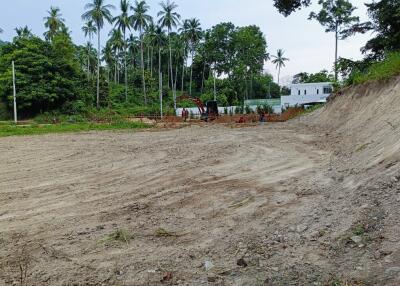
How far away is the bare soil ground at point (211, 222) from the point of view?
412cm

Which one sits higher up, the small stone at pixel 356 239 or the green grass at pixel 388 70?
the green grass at pixel 388 70

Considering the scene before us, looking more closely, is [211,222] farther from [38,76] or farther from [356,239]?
[38,76]

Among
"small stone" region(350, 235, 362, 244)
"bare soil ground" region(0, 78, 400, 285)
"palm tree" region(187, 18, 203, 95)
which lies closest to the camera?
"bare soil ground" region(0, 78, 400, 285)

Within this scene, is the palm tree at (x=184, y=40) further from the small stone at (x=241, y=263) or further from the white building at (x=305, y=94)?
the small stone at (x=241, y=263)

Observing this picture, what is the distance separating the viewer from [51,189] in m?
8.43

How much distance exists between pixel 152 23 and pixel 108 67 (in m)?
22.9

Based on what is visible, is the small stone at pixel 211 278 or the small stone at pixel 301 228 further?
the small stone at pixel 301 228

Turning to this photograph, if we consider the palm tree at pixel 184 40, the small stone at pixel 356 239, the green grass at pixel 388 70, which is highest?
the palm tree at pixel 184 40

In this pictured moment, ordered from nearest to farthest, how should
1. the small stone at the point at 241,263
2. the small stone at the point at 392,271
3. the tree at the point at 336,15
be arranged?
1. the small stone at the point at 392,271
2. the small stone at the point at 241,263
3. the tree at the point at 336,15

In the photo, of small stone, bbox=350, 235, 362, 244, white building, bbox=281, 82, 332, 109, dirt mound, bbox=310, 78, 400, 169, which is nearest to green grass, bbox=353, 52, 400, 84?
dirt mound, bbox=310, 78, 400, 169

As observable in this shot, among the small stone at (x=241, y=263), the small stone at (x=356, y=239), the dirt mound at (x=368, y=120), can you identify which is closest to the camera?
the small stone at (x=241, y=263)

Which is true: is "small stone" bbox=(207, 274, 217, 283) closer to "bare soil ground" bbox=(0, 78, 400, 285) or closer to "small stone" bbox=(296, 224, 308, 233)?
"bare soil ground" bbox=(0, 78, 400, 285)

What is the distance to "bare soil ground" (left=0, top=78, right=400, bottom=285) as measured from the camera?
13.5 ft

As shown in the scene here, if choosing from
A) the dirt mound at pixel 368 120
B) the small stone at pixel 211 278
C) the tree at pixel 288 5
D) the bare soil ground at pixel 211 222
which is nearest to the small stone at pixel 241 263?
the bare soil ground at pixel 211 222
